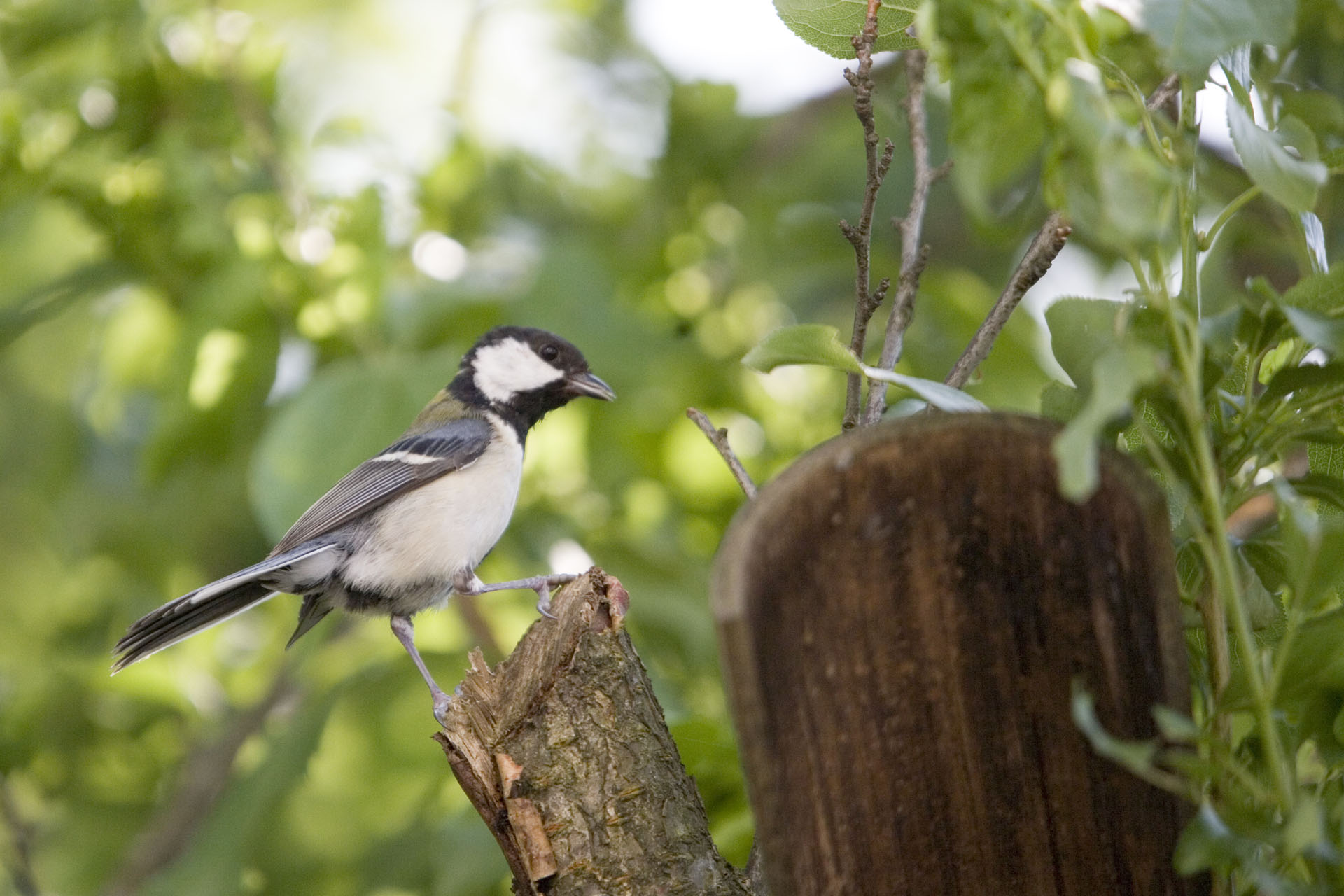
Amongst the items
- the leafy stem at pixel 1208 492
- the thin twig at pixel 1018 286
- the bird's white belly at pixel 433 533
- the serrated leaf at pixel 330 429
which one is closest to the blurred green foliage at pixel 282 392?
the serrated leaf at pixel 330 429

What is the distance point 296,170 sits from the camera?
3.30 metres

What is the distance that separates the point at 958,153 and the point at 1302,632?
0.46 meters

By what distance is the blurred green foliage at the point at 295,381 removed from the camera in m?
2.79

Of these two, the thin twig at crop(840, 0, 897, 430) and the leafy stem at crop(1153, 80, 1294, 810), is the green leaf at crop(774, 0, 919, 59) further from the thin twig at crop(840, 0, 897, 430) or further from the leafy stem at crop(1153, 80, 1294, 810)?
the leafy stem at crop(1153, 80, 1294, 810)

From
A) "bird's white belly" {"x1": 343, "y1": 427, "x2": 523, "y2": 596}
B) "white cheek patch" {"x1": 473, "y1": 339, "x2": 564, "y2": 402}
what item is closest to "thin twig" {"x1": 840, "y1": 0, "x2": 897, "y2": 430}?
"bird's white belly" {"x1": 343, "y1": 427, "x2": 523, "y2": 596}

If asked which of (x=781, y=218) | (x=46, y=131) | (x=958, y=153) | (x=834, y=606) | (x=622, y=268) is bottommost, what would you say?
(x=622, y=268)

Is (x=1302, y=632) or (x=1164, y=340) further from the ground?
(x=1164, y=340)

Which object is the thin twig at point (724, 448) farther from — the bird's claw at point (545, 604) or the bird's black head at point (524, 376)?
the bird's black head at point (524, 376)

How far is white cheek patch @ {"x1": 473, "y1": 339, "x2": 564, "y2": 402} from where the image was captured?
299 centimetres

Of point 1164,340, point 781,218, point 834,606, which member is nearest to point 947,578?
point 834,606

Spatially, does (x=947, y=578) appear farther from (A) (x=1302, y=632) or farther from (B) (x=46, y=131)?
(B) (x=46, y=131)

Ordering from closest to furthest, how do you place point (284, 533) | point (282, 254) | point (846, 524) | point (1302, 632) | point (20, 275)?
point (1302, 632), point (846, 524), point (284, 533), point (282, 254), point (20, 275)

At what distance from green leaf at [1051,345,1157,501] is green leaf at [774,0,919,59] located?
1.76ft

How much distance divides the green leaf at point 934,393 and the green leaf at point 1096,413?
184 millimetres
